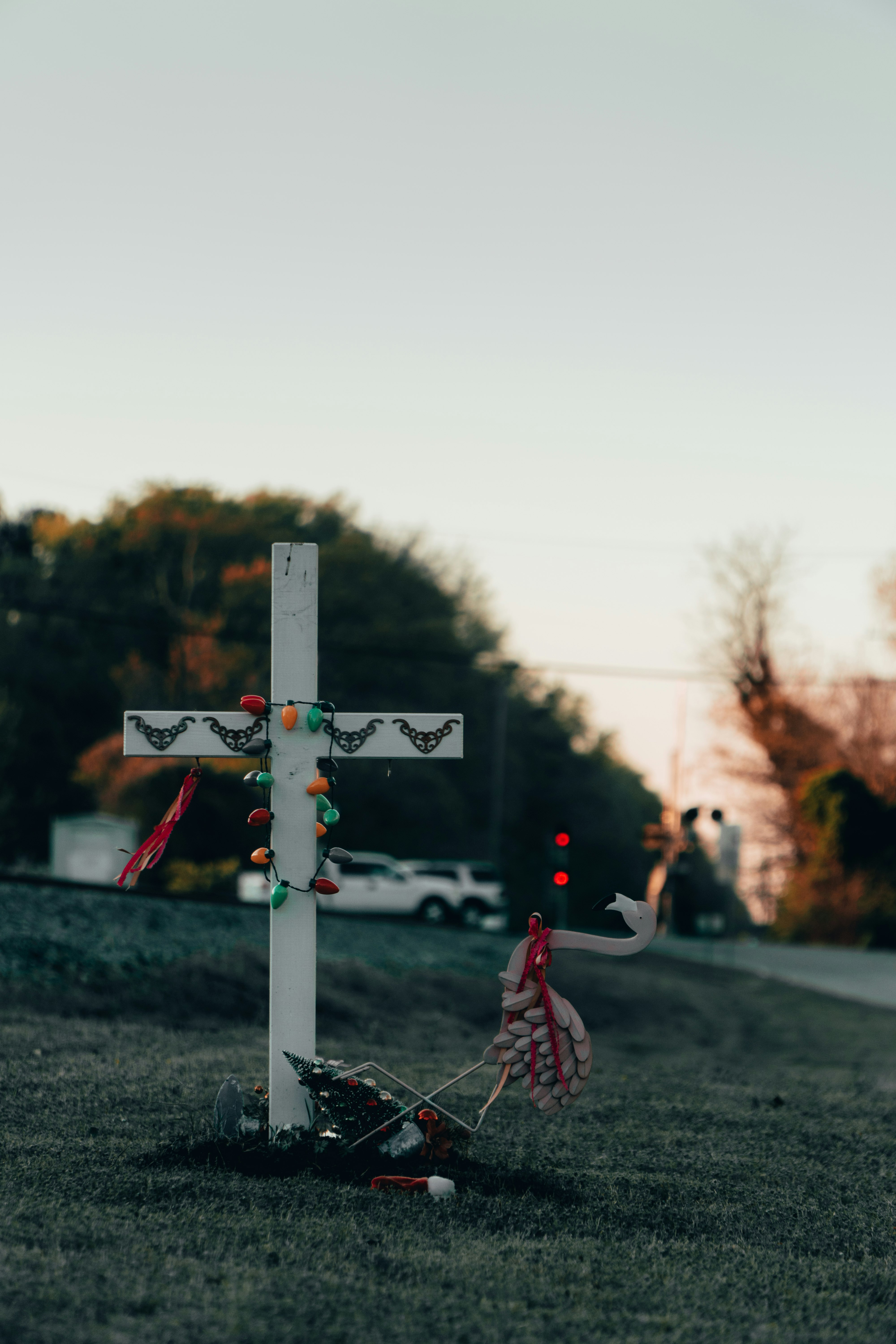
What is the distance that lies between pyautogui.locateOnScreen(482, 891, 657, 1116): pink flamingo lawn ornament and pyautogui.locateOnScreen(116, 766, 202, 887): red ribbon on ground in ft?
5.62

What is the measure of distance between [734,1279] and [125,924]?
414 inches

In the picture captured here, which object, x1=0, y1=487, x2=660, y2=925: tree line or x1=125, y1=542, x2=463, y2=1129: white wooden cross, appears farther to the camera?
x1=0, y1=487, x2=660, y2=925: tree line

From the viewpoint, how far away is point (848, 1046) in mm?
14930

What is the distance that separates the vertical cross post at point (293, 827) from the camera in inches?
221

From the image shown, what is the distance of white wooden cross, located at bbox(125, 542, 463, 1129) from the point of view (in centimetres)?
561

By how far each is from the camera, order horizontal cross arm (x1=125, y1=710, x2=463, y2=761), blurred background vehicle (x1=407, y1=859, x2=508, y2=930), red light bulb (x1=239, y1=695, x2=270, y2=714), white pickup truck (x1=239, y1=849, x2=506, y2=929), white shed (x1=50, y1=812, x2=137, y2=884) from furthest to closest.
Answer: blurred background vehicle (x1=407, y1=859, x2=508, y2=930)
white pickup truck (x1=239, y1=849, x2=506, y2=929)
white shed (x1=50, y1=812, x2=137, y2=884)
horizontal cross arm (x1=125, y1=710, x2=463, y2=761)
red light bulb (x1=239, y1=695, x2=270, y2=714)

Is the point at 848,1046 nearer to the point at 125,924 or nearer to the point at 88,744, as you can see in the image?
the point at 125,924

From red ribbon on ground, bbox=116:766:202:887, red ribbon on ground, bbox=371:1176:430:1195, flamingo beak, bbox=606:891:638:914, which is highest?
red ribbon on ground, bbox=116:766:202:887

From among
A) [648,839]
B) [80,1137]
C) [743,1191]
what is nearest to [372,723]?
[80,1137]

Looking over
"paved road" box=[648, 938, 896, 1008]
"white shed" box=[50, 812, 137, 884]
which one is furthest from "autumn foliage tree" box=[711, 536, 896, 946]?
"white shed" box=[50, 812, 137, 884]

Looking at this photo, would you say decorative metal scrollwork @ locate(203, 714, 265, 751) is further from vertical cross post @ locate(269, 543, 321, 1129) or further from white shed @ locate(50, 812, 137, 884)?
white shed @ locate(50, 812, 137, 884)

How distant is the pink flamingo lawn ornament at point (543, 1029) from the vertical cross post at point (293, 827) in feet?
2.90

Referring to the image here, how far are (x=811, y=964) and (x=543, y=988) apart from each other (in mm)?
26955

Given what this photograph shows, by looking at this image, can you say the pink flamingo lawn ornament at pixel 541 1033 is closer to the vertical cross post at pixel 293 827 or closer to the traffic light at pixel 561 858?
the vertical cross post at pixel 293 827
